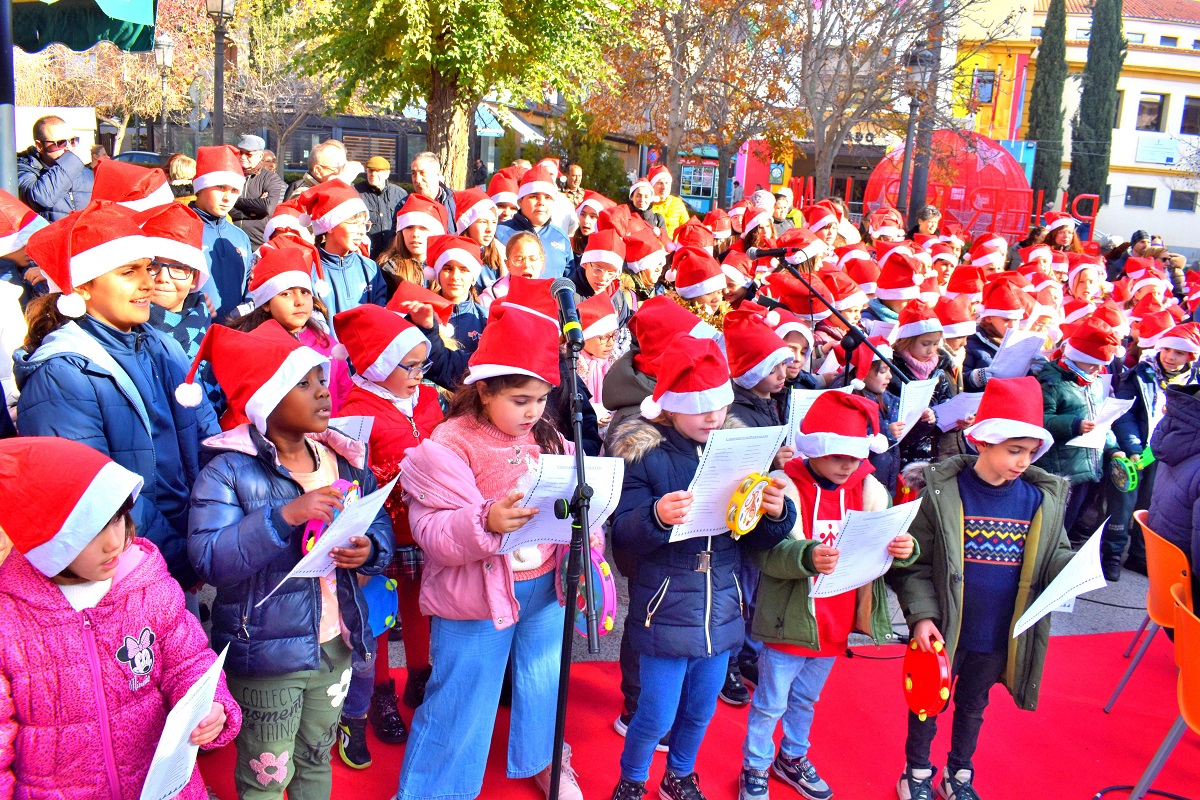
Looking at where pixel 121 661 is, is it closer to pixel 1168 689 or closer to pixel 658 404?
pixel 658 404

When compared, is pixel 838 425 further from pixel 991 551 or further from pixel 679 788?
pixel 679 788

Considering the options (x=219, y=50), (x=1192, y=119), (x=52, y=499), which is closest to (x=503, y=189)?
(x=52, y=499)

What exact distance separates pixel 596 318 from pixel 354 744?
216cm

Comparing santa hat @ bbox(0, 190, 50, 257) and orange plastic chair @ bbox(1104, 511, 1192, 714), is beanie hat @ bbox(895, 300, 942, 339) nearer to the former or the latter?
orange plastic chair @ bbox(1104, 511, 1192, 714)

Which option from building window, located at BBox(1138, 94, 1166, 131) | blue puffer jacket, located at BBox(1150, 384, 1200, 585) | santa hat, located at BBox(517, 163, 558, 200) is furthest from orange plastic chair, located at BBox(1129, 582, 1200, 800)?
building window, located at BBox(1138, 94, 1166, 131)

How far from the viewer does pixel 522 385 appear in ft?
10.1

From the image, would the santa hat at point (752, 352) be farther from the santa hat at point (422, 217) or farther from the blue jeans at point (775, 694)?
the santa hat at point (422, 217)

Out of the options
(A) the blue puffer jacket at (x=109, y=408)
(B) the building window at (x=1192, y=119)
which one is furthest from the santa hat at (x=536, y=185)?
(B) the building window at (x=1192, y=119)

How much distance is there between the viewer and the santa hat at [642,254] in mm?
6426

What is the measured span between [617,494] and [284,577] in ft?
3.26

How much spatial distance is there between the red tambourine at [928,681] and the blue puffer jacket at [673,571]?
64cm

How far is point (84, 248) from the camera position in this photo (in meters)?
3.04

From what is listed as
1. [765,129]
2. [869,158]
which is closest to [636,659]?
[765,129]

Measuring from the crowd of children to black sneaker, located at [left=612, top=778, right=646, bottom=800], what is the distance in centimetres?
2
